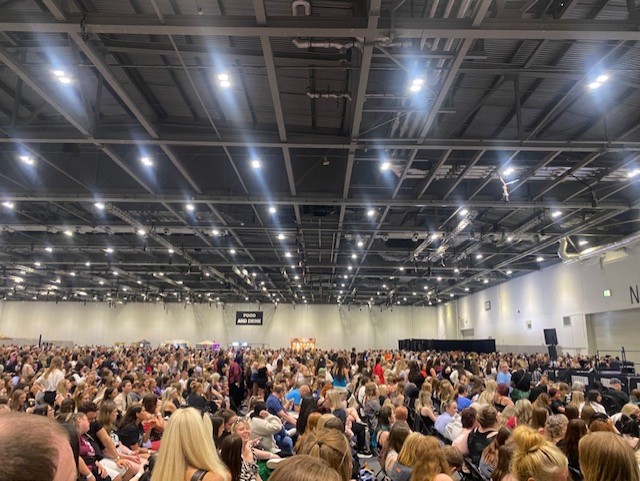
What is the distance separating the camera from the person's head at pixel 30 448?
34.4 inches

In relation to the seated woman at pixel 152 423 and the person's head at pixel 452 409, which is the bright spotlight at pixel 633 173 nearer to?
the person's head at pixel 452 409

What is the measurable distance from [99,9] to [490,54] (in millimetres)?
5766

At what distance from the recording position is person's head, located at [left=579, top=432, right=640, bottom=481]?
2492 mm

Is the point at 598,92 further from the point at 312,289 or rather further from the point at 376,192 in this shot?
the point at 312,289

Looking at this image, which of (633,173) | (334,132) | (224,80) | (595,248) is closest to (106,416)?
(224,80)

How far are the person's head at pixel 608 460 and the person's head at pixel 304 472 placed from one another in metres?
2.04

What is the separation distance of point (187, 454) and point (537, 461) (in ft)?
7.84

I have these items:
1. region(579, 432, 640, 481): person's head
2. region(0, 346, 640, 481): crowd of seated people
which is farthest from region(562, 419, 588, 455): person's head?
region(579, 432, 640, 481): person's head

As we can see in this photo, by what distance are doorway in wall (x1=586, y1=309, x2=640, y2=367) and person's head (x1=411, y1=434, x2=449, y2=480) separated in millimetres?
18801

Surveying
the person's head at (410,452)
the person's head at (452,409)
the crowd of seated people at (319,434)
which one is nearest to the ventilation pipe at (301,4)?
the crowd of seated people at (319,434)

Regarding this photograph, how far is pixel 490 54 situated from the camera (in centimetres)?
699

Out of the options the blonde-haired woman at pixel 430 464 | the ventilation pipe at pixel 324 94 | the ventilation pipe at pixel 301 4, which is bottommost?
the blonde-haired woman at pixel 430 464

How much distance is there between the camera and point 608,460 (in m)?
2.51

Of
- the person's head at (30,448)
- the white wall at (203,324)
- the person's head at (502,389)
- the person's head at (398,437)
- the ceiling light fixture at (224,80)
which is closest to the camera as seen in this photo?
the person's head at (30,448)
